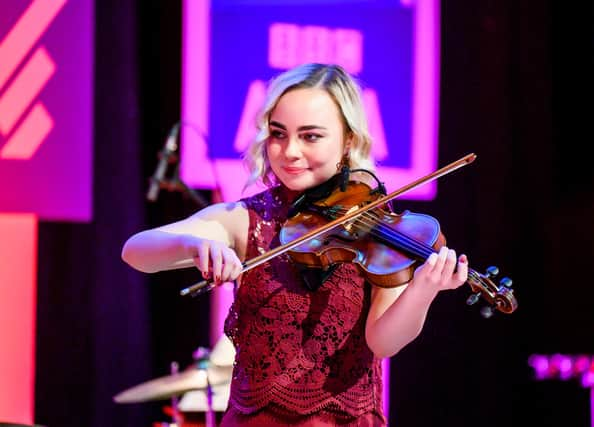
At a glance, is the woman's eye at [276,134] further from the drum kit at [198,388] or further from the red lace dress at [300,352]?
the drum kit at [198,388]

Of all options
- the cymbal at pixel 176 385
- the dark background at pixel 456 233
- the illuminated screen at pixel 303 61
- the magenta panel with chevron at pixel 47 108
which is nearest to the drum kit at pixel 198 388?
the cymbal at pixel 176 385

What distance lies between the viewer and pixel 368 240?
5.17 ft

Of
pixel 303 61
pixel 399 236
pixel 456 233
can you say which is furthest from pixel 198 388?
pixel 456 233

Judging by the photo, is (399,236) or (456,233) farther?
(456,233)

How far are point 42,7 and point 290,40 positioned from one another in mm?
922

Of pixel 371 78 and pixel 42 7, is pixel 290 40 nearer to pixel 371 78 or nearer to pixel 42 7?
pixel 371 78

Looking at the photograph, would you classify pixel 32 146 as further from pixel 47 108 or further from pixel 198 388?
pixel 198 388

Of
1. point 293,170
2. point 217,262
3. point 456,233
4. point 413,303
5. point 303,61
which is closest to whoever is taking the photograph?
point 217,262

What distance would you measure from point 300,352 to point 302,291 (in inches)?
4.2

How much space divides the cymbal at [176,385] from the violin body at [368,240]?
3.32ft

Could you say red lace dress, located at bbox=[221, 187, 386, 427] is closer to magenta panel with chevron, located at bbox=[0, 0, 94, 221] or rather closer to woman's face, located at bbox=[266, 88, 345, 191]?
woman's face, located at bbox=[266, 88, 345, 191]

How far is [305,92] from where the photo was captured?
1629 mm

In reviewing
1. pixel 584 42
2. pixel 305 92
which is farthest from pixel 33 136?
pixel 584 42

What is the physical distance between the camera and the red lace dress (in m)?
1.50
